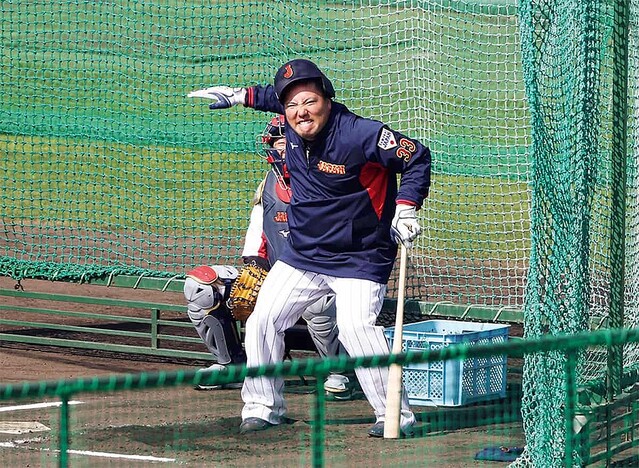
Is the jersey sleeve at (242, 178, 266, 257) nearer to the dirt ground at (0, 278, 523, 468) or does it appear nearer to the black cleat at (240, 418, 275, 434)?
the dirt ground at (0, 278, 523, 468)

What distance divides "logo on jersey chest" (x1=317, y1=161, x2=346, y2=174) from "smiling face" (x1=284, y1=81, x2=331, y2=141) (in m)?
0.14

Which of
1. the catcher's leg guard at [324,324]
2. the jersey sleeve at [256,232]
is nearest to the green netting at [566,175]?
the catcher's leg guard at [324,324]

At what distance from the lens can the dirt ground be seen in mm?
3727

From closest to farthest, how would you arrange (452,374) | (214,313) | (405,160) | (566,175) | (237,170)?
(566,175), (405,160), (452,374), (214,313), (237,170)

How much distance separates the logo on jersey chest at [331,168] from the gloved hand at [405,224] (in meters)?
0.35

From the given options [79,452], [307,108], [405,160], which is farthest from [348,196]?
[79,452]

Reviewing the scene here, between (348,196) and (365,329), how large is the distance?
66cm

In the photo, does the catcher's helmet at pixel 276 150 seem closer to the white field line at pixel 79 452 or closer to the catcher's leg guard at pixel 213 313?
the catcher's leg guard at pixel 213 313

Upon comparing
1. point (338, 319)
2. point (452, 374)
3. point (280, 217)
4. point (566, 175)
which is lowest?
point (452, 374)

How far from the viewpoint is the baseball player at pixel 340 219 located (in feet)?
20.7

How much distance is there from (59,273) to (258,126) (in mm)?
6323

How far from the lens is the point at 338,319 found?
646 cm

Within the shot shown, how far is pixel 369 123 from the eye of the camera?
6391mm

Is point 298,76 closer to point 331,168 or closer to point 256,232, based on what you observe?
point 331,168
